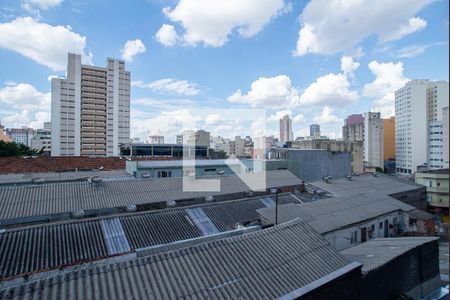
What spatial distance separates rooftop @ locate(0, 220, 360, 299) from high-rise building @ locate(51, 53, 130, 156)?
177 feet

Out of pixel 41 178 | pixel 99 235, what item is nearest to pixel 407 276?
pixel 99 235

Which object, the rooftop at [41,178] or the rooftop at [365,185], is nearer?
the rooftop at [41,178]

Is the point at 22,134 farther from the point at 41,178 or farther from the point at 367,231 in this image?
the point at 367,231

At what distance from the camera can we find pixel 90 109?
53.2 meters

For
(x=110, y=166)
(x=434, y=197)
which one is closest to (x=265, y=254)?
(x=110, y=166)

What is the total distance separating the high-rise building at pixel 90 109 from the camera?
5094 cm

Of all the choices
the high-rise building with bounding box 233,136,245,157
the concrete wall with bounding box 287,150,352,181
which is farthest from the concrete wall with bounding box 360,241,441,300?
the high-rise building with bounding box 233,136,245,157

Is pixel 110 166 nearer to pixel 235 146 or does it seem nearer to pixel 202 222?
pixel 202 222

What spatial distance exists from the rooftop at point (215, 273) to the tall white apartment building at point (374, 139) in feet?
177

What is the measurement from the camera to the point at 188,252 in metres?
4.39

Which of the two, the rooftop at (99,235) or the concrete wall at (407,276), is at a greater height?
the rooftop at (99,235)

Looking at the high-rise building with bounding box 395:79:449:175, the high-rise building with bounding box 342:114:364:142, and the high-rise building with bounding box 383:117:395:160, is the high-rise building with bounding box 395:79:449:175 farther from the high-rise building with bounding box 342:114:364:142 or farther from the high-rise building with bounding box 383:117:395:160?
the high-rise building with bounding box 342:114:364:142

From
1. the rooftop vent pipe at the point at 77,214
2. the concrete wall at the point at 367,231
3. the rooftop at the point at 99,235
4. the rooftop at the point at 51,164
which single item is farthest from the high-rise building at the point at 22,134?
the concrete wall at the point at 367,231

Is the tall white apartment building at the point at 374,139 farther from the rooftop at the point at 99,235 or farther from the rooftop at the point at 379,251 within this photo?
the rooftop at the point at 99,235
